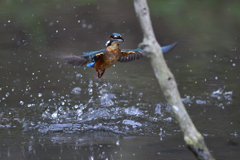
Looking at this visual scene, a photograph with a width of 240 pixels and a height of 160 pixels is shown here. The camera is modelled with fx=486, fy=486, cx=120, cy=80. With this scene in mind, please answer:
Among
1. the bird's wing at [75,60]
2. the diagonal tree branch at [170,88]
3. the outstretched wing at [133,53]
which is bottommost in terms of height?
the diagonal tree branch at [170,88]

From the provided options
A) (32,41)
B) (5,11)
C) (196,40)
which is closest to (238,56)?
(196,40)

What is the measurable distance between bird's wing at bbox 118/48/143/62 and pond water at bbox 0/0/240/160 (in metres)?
0.55

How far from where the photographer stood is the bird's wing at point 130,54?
11.7ft

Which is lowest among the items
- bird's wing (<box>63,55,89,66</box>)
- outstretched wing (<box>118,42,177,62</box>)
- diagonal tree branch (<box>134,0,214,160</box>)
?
diagonal tree branch (<box>134,0,214,160</box>)

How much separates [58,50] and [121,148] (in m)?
3.23

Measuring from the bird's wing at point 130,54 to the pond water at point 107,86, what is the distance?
55 cm

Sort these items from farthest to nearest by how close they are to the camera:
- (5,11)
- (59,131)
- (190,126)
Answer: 1. (5,11)
2. (59,131)
3. (190,126)

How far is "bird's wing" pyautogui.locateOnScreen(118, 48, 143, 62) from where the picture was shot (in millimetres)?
3576

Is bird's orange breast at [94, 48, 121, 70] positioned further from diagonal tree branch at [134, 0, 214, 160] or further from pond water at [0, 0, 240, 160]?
diagonal tree branch at [134, 0, 214, 160]

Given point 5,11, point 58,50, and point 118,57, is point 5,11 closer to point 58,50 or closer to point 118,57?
point 58,50

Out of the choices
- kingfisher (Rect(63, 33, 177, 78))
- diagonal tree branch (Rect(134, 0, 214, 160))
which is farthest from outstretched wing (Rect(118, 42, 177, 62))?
diagonal tree branch (Rect(134, 0, 214, 160))

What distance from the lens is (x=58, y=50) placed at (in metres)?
6.38

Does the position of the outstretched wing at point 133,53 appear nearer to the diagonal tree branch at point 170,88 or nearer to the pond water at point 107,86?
the pond water at point 107,86

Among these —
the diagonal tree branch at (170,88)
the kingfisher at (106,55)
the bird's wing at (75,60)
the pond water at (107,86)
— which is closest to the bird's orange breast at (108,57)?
the kingfisher at (106,55)
